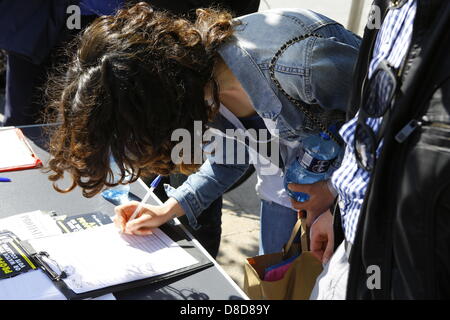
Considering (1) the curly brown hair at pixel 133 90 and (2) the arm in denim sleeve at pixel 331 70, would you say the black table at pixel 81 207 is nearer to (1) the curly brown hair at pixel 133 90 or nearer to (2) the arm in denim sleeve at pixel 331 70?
(1) the curly brown hair at pixel 133 90

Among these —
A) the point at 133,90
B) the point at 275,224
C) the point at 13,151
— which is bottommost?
the point at 275,224

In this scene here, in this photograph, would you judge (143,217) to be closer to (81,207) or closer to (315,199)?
(81,207)

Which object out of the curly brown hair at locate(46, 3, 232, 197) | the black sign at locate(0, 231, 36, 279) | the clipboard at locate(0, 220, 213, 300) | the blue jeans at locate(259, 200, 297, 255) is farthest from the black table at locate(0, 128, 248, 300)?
the blue jeans at locate(259, 200, 297, 255)

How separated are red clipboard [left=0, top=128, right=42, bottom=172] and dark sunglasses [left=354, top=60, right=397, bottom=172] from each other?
1147 millimetres

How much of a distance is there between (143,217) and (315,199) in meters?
0.46

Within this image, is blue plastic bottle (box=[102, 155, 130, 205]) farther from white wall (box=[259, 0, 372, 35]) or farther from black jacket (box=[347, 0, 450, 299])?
white wall (box=[259, 0, 372, 35])

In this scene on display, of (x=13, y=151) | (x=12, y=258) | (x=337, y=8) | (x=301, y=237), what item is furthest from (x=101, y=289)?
(x=337, y=8)

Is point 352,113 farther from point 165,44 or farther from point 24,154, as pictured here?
point 24,154

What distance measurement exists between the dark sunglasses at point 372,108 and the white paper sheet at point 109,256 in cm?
57

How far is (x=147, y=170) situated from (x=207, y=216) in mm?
760

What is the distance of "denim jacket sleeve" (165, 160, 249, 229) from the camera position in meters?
1.47

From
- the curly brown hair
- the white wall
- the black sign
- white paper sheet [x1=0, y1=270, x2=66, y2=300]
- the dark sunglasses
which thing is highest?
the dark sunglasses

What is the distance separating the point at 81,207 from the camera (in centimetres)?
149
